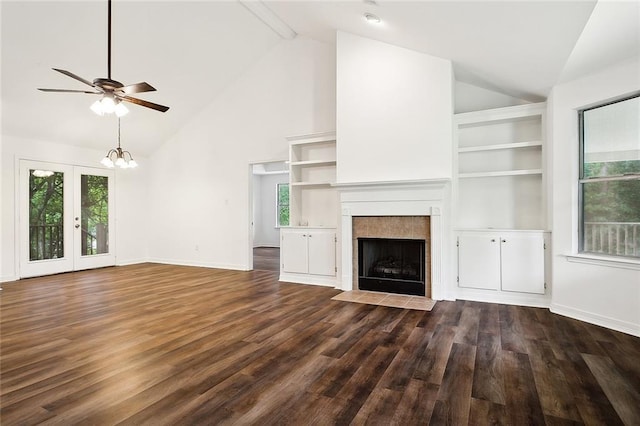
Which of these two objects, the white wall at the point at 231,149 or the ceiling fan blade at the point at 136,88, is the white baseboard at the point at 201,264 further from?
the ceiling fan blade at the point at 136,88

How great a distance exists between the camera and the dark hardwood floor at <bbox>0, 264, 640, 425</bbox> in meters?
1.94

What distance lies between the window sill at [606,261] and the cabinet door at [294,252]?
3.58 meters

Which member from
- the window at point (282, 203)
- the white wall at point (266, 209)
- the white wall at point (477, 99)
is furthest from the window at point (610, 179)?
the white wall at point (266, 209)

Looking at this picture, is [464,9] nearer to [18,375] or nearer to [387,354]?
[387,354]

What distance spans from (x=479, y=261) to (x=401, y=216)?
115 cm

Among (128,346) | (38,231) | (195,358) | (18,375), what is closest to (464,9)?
(195,358)

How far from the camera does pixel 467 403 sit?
2.02 m

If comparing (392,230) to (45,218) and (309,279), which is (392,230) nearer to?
(309,279)

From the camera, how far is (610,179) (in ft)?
11.4

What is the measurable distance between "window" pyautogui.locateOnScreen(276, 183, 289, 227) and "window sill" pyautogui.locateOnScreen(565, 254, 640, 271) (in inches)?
352

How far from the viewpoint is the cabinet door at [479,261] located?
432 cm

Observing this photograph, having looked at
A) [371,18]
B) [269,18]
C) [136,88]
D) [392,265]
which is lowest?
[392,265]

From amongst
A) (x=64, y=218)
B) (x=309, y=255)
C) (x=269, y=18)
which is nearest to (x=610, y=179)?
(x=309, y=255)

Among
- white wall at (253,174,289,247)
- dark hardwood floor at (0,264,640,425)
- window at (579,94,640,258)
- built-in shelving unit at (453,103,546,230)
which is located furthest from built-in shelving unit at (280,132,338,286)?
white wall at (253,174,289,247)
